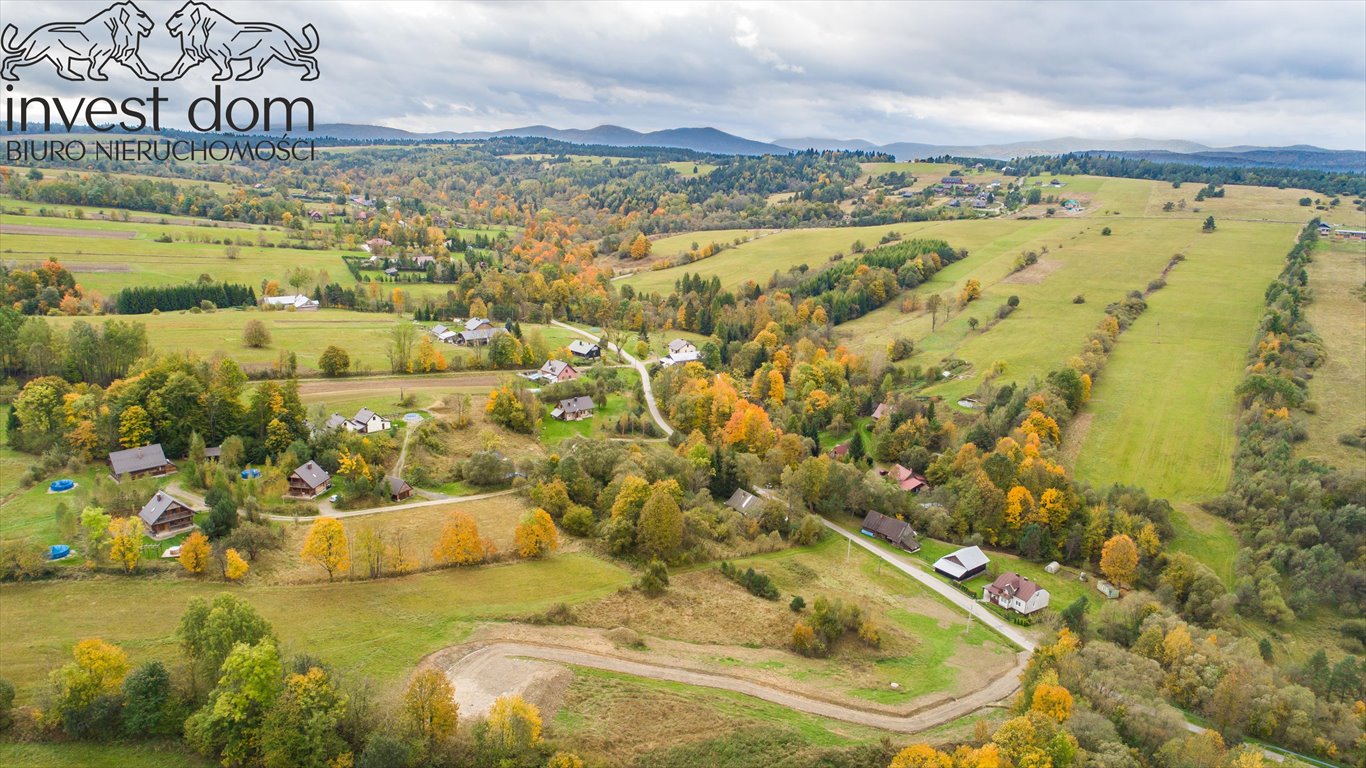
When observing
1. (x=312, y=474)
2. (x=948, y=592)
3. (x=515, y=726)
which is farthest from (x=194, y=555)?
(x=948, y=592)

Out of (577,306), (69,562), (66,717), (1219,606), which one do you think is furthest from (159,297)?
(1219,606)

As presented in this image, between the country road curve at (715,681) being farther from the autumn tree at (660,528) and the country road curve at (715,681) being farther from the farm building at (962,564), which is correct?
the farm building at (962,564)

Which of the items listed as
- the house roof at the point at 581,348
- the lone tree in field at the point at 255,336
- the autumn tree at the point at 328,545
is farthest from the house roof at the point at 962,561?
the lone tree in field at the point at 255,336

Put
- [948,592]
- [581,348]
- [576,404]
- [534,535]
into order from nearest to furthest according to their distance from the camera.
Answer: [534,535] → [948,592] → [576,404] → [581,348]

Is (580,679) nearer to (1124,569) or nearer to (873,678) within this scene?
(873,678)

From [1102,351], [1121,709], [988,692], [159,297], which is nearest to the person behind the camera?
[1121,709]

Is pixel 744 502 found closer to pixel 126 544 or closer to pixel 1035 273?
pixel 126 544

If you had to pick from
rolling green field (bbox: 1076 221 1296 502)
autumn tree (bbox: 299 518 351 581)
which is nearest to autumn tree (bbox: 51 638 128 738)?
autumn tree (bbox: 299 518 351 581)
